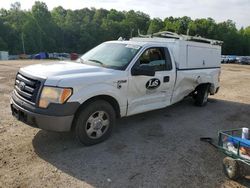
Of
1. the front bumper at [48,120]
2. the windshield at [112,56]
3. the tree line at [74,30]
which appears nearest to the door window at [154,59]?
the windshield at [112,56]

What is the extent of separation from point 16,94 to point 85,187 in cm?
225

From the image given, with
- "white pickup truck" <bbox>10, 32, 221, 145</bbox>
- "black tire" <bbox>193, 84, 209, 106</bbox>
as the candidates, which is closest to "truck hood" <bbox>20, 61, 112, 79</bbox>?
"white pickup truck" <bbox>10, 32, 221, 145</bbox>

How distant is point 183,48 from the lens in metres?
7.28

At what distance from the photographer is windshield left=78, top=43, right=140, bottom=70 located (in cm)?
564

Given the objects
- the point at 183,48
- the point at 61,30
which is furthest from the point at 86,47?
the point at 183,48

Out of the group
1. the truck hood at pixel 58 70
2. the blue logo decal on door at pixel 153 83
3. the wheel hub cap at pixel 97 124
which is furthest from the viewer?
the blue logo decal on door at pixel 153 83

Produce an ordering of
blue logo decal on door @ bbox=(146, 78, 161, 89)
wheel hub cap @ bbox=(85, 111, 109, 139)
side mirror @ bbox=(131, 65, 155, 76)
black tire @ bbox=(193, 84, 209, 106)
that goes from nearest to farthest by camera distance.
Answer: wheel hub cap @ bbox=(85, 111, 109, 139) → side mirror @ bbox=(131, 65, 155, 76) → blue logo decal on door @ bbox=(146, 78, 161, 89) → black tire @ bbox=(193, 84, 209, 106)

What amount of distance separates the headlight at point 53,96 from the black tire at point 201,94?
15.9 ft

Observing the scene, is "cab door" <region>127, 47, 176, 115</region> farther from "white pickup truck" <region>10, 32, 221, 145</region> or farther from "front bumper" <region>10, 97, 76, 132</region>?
"front bumper" <region>10, 97, 76, 132</region>

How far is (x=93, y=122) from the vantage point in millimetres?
5078

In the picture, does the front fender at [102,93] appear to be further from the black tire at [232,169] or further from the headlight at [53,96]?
the black tire at [232,169]

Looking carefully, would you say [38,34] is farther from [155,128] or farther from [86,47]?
[155,128]

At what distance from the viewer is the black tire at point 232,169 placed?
4151 millimetres

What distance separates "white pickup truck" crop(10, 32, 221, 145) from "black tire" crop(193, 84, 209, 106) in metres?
0.87
